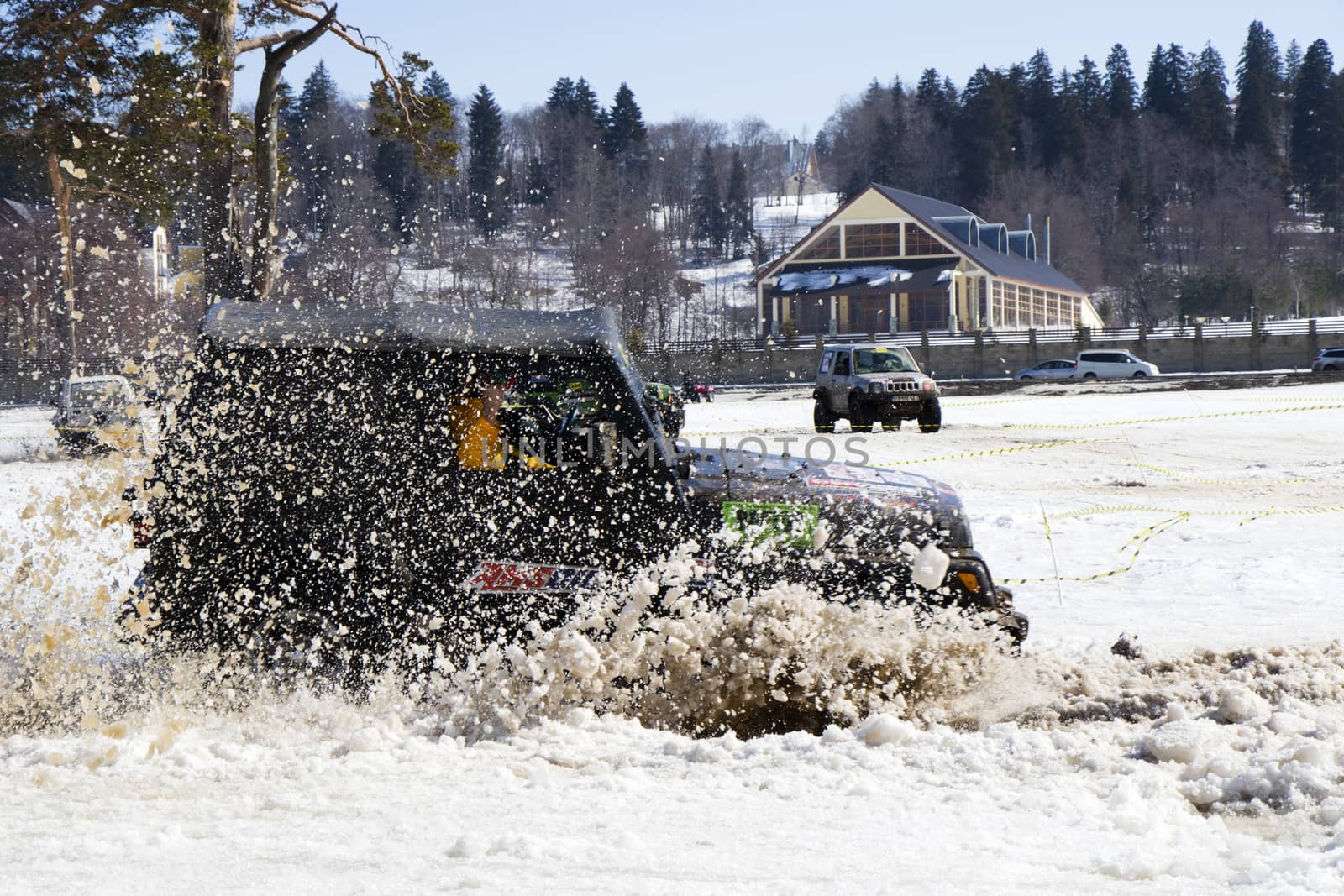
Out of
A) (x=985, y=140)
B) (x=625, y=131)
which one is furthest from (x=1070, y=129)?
(x=625, y=131)

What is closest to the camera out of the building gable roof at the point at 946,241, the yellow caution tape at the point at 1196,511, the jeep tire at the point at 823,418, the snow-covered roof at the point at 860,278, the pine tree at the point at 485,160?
the yellow caution tape at the point at 1196,511

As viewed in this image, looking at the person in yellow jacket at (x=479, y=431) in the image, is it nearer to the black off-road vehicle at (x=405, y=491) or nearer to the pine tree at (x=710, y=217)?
the black off-road vehicle at (x=405, y=491)

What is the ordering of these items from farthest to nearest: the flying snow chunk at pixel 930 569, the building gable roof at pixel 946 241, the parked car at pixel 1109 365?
the building gable roof at pixel 946 241
the parked car at pixel 1109 365
the flying snow chunk at pixel 930 569

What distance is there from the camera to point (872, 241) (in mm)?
62875

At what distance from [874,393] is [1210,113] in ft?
362

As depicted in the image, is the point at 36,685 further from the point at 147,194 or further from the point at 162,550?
the point at 147,194

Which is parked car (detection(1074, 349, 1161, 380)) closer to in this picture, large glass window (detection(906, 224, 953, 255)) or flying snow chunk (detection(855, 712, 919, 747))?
large glass window (detection(906, 224, 953, 255))

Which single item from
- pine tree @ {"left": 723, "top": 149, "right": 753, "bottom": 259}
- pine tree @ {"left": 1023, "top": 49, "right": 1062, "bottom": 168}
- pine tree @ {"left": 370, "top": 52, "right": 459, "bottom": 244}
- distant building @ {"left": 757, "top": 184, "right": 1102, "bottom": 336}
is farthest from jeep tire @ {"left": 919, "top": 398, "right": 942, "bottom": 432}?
pine tree @ {"left": 1023, "top": 49, "right": 1062, "bottom": 168}

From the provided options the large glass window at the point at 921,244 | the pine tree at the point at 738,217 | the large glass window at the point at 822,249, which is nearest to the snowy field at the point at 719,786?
the large glass window at the point at 921,244

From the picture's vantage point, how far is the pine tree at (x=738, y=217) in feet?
377

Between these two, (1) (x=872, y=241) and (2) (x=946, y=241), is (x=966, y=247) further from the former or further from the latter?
(1) (x=872, y=241)

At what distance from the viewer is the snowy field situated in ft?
11.5

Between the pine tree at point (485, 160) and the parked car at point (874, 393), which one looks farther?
the pine tree at point (485, 160)

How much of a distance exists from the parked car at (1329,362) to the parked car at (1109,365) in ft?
18.2
